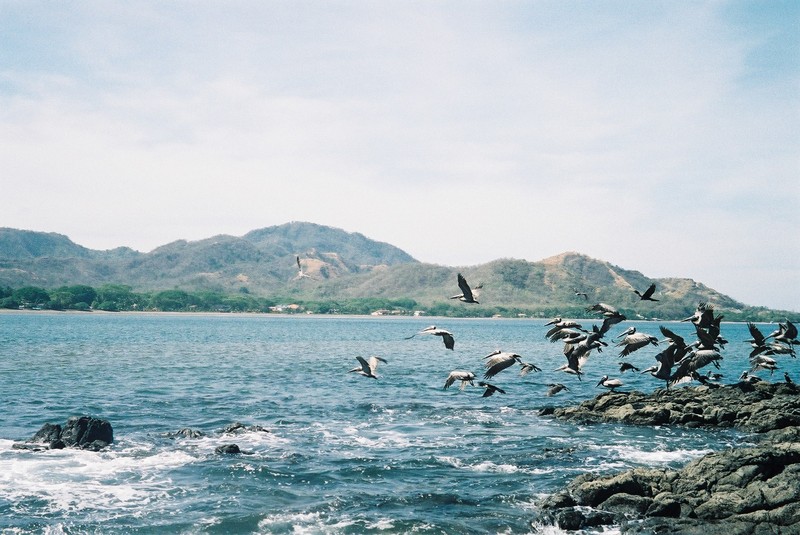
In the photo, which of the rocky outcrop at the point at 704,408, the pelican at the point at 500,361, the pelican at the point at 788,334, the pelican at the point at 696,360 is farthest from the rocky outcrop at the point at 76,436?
the pelican at the point at 788,334

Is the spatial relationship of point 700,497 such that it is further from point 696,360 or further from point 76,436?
point 76,436

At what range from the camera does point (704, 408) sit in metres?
41.1

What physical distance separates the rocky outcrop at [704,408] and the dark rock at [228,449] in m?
20.3

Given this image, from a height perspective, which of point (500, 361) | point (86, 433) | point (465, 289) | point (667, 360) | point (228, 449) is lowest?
point (228, 449)

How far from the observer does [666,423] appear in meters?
39.8

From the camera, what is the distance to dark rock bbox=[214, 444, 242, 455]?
31.6 meters

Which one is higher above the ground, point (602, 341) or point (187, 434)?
point (602, 341)

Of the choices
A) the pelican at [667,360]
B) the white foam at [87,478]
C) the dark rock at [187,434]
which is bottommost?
the white foam at [87,478]

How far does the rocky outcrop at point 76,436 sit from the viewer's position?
1261 inches

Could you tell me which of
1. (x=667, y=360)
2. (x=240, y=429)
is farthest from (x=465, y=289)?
(x=240, y=429)

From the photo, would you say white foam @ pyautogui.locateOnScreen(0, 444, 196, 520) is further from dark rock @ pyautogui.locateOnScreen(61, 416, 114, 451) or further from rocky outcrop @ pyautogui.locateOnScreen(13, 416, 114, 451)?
dark rock @ pyautogui.locateOnScreen(61, 416, 114, 451)

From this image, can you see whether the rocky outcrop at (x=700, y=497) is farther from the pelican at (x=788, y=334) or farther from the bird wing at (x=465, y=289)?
the bird wing at (x=465, y=289)

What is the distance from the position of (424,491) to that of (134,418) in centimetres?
2247

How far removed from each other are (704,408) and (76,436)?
114ft
